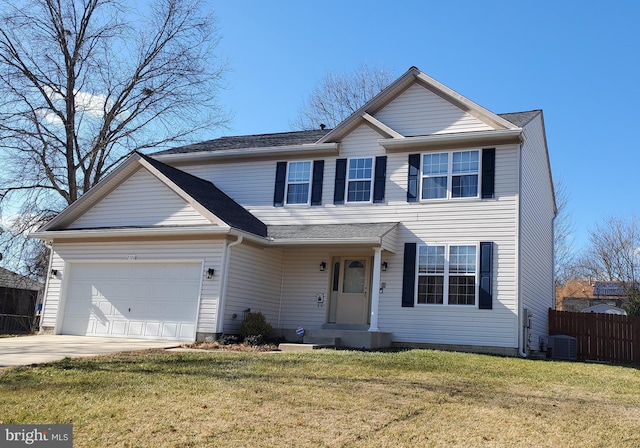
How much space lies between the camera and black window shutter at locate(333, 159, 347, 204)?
54.0ft

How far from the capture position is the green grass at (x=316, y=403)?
19.6 ft

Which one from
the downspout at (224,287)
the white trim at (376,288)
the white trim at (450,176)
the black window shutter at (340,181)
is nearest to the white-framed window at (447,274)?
the white trim at (376,288)

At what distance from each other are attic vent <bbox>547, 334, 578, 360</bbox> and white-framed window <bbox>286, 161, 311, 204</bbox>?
8.16 meters

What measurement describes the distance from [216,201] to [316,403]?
386 inches


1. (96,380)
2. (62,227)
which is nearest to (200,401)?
(96,380)

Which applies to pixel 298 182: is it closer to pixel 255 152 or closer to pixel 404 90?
pixel 255 152

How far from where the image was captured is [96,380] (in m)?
8.55

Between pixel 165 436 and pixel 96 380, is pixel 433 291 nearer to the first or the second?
pixel 96 380

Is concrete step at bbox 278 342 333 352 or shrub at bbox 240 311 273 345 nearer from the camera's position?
concrete step at bbox 278 342 333 352

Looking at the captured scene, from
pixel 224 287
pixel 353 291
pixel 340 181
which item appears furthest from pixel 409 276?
pixel 224 287

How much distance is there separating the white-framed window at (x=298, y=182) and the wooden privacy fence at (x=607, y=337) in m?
8.81

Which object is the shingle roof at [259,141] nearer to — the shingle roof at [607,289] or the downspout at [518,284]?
the downspout at [518,284]

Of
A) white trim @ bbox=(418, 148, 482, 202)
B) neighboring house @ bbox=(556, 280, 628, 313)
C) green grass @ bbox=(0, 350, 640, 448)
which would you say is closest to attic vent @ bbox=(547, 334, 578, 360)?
white trim @ bbox=(418, 148, 482, 202)

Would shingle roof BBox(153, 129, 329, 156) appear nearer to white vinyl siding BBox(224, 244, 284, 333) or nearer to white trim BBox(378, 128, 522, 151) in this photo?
white trim BBox(378, 128, 522, 151)
